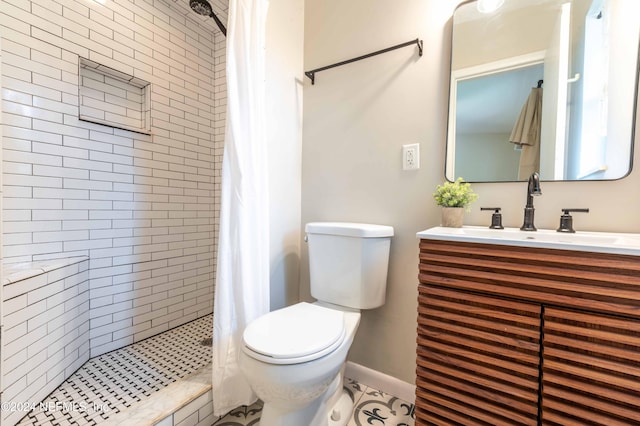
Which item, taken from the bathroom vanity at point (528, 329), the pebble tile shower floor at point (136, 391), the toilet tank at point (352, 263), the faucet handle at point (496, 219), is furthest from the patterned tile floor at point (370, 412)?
the faucet handle at point (496, 219)

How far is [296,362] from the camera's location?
33.1 inches

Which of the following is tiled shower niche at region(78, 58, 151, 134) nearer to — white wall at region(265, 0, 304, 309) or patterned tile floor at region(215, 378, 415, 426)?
white wall at region(265, 0, 304, 309)

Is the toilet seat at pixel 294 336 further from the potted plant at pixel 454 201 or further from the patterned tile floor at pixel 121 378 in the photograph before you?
the patterned tile floor at pixel 121 378

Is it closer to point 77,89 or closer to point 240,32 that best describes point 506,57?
point 240,32

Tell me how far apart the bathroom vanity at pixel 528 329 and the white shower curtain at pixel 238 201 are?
74 cm

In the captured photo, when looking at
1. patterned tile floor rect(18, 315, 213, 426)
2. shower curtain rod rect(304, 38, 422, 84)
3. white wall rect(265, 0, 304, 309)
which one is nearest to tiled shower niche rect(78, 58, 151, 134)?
white wall rect(265, 0, 304, 309)

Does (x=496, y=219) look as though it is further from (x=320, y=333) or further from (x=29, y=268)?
(x=29, y=268)

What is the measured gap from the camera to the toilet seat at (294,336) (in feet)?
2.80

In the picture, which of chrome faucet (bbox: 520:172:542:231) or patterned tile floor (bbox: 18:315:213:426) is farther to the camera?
patterned tile floor (bbox: 18:315:213:426)

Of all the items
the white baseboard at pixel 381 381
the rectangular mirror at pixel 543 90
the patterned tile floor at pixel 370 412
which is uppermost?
the rectangular mirror at pixel 543 90

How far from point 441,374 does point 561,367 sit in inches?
13.2

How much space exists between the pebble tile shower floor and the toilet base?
0.18 ft

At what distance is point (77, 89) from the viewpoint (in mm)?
1486

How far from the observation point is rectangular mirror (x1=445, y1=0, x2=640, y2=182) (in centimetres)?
96
